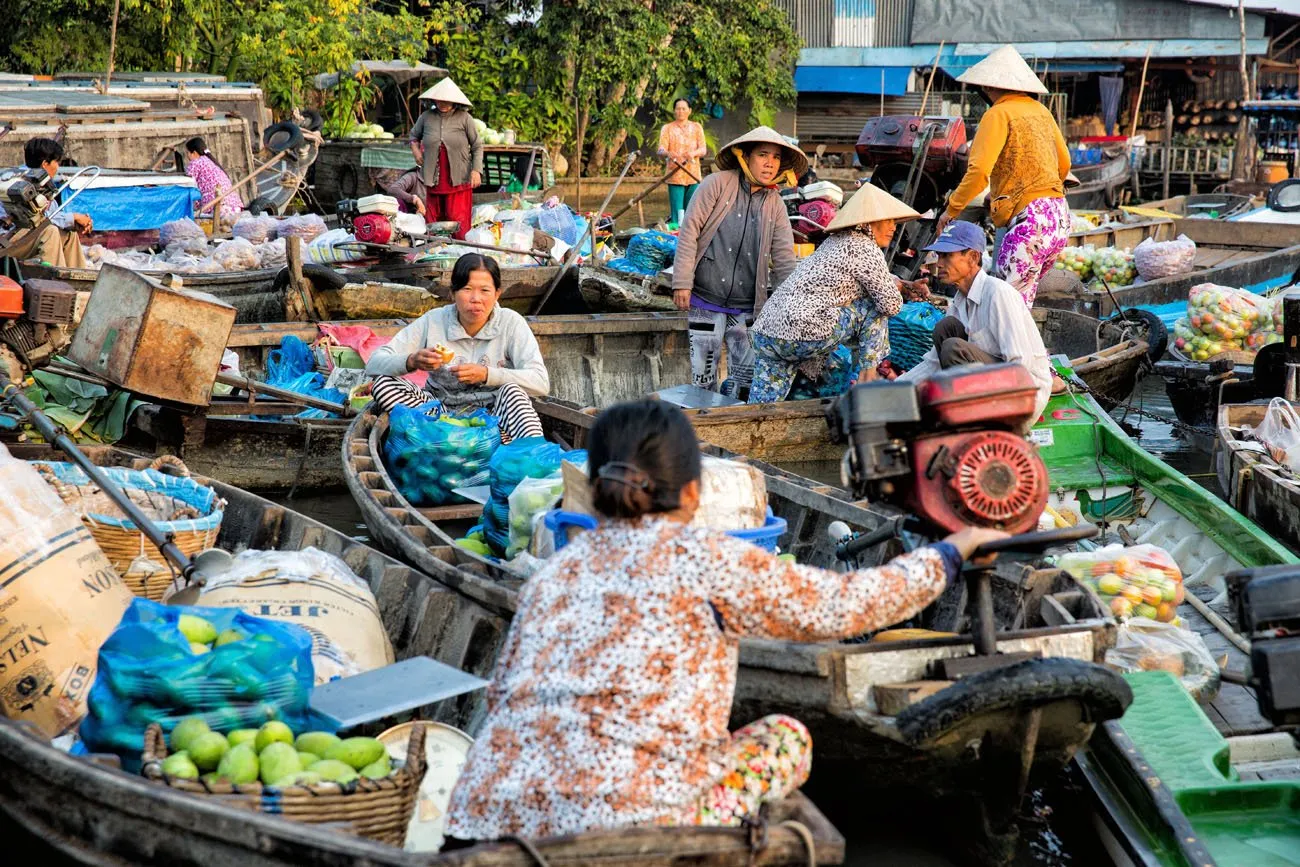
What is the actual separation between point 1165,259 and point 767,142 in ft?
19.1

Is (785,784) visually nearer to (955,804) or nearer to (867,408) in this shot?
(867,408)

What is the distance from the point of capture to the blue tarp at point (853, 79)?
77.4ft

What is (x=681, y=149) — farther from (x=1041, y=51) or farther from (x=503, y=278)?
(x=1041, y=51)

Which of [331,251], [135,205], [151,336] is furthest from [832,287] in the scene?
[135,205]

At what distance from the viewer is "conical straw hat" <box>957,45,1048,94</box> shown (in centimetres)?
684

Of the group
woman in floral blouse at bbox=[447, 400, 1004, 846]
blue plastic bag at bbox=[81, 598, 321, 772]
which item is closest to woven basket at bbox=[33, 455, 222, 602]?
blue plastic bag at bbox=[81, 598, 321, 772]

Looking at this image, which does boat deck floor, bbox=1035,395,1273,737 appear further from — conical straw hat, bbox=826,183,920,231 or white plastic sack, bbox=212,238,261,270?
white plastic sack, bbox=212,238,261,270

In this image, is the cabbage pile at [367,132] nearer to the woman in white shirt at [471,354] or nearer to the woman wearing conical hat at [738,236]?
the woman wearing conical hat at [738,236]

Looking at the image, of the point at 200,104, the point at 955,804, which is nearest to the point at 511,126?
the point at 200,104

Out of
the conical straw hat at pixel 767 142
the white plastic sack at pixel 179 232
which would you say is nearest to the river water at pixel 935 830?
the conical straw hat at pixel 767 142

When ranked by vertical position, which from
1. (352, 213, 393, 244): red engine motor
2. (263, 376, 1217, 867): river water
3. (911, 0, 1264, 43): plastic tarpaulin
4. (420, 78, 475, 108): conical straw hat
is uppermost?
(911, 0, 1264, 43): plastic tarpaulin

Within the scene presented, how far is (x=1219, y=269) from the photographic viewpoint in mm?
11727

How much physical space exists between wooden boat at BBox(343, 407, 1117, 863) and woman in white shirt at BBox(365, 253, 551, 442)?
6.36 ft

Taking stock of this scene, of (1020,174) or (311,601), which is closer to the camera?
(311,601)
